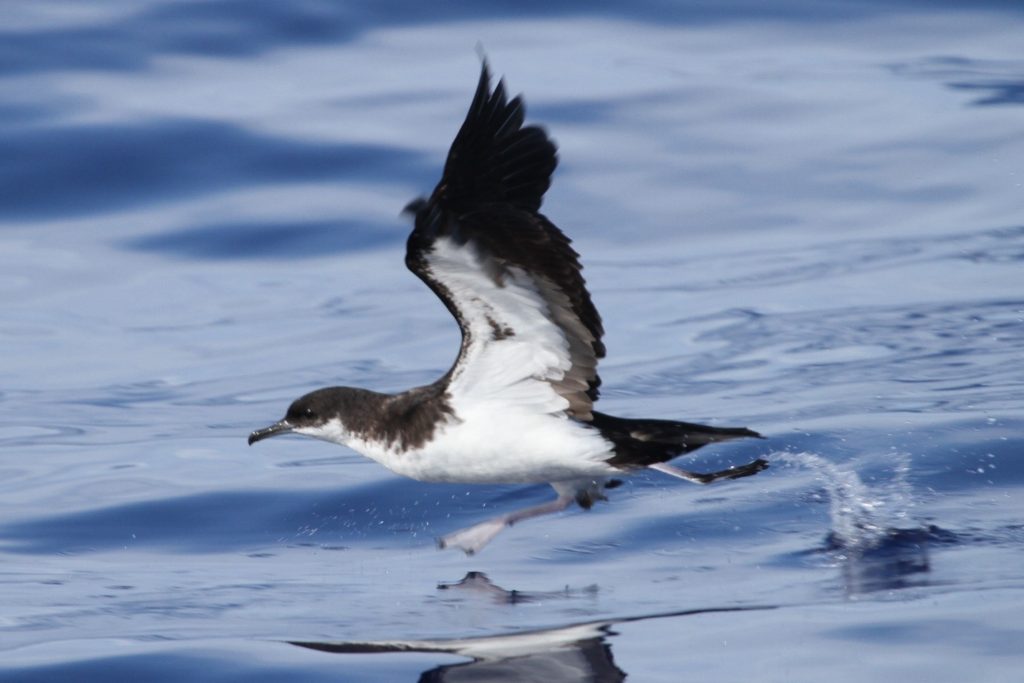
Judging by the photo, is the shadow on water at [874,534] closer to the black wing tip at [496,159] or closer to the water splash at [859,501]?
the water splash at [859,501]

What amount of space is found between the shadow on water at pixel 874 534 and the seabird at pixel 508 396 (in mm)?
597

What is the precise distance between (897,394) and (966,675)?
4478mm

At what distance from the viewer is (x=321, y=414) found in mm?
7699

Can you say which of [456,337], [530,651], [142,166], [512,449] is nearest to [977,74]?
[456,337]

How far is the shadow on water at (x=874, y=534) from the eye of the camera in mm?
6977

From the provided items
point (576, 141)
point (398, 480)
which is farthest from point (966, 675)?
point (576, 141)

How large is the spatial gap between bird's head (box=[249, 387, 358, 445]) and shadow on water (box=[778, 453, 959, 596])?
7.10 feet

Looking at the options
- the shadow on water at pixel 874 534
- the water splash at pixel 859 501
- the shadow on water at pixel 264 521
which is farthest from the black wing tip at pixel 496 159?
the shadow on water at pixel 264 521

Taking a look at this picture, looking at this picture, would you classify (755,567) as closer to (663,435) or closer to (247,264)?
(663,435)

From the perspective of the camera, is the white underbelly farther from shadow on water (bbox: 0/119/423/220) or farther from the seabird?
shadow on water (bbox: 0/119/423/220)

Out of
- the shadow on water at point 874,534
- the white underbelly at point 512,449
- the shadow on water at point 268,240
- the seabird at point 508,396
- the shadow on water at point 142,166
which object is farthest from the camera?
the shadow on water at point 142,166

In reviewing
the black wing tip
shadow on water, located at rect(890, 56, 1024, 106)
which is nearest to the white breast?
the black wing tip

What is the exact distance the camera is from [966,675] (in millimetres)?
5820

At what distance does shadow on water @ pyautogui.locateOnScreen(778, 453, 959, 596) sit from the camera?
22.9ft
